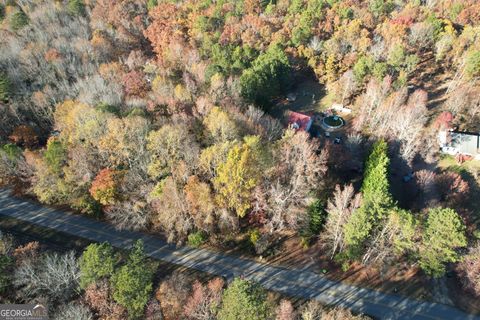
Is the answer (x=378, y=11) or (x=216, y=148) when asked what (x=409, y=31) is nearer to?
(x=378, y=11)

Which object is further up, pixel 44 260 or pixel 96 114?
pixel 96 114

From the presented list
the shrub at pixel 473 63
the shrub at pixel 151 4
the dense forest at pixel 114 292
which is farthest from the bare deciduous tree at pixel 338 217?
the shrub at pixel 151 4

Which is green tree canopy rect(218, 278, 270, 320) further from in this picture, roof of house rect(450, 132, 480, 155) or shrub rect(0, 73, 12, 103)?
shrub rect(0, 73, 12, 103)

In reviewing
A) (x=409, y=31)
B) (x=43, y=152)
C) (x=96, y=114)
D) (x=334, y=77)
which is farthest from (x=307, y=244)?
(x=409, y=31)

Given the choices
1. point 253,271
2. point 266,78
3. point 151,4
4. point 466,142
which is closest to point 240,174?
point 253,271

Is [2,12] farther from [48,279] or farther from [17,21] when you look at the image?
[48,279]

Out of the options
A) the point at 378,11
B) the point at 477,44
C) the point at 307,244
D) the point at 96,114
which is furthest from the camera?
the point at 378,11
